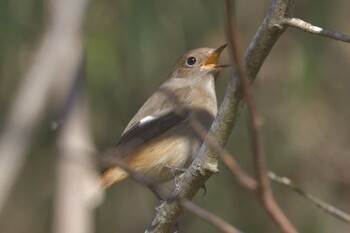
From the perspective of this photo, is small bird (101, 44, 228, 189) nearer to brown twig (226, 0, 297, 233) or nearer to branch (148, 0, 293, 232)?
branch (148, 0, 293, 232)

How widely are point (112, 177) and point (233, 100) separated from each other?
238 cm

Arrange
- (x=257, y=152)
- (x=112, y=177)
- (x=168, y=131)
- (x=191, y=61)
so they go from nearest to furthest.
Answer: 1. (x=257, y=152)
2. (x=112, y=177)
3. (x=168, y=131)
4. (x=191, y=61)

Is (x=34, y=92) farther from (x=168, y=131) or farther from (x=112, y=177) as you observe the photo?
(x=168, y=131)

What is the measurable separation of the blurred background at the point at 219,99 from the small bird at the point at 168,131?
621mm

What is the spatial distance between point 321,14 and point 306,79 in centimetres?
57

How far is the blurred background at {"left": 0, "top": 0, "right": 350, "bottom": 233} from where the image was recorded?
23.6 feet

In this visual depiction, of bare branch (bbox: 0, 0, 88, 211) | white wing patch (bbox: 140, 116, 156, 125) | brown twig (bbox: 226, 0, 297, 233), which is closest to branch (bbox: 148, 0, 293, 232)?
bare branch (bbox: 0, 0, 88, 211)

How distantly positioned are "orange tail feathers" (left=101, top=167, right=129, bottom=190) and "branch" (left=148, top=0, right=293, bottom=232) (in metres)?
1.44

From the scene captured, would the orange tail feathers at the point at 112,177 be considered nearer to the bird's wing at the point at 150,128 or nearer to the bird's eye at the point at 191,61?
the bird's wing at the point at 150,128

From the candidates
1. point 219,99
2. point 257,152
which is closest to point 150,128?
point 219,99

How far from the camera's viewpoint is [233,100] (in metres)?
3.37

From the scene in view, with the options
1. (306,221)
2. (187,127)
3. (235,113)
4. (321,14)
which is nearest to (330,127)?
(306,221)

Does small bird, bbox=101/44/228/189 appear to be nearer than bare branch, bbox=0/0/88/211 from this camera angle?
No

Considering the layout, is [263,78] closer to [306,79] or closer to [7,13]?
[306,79]
